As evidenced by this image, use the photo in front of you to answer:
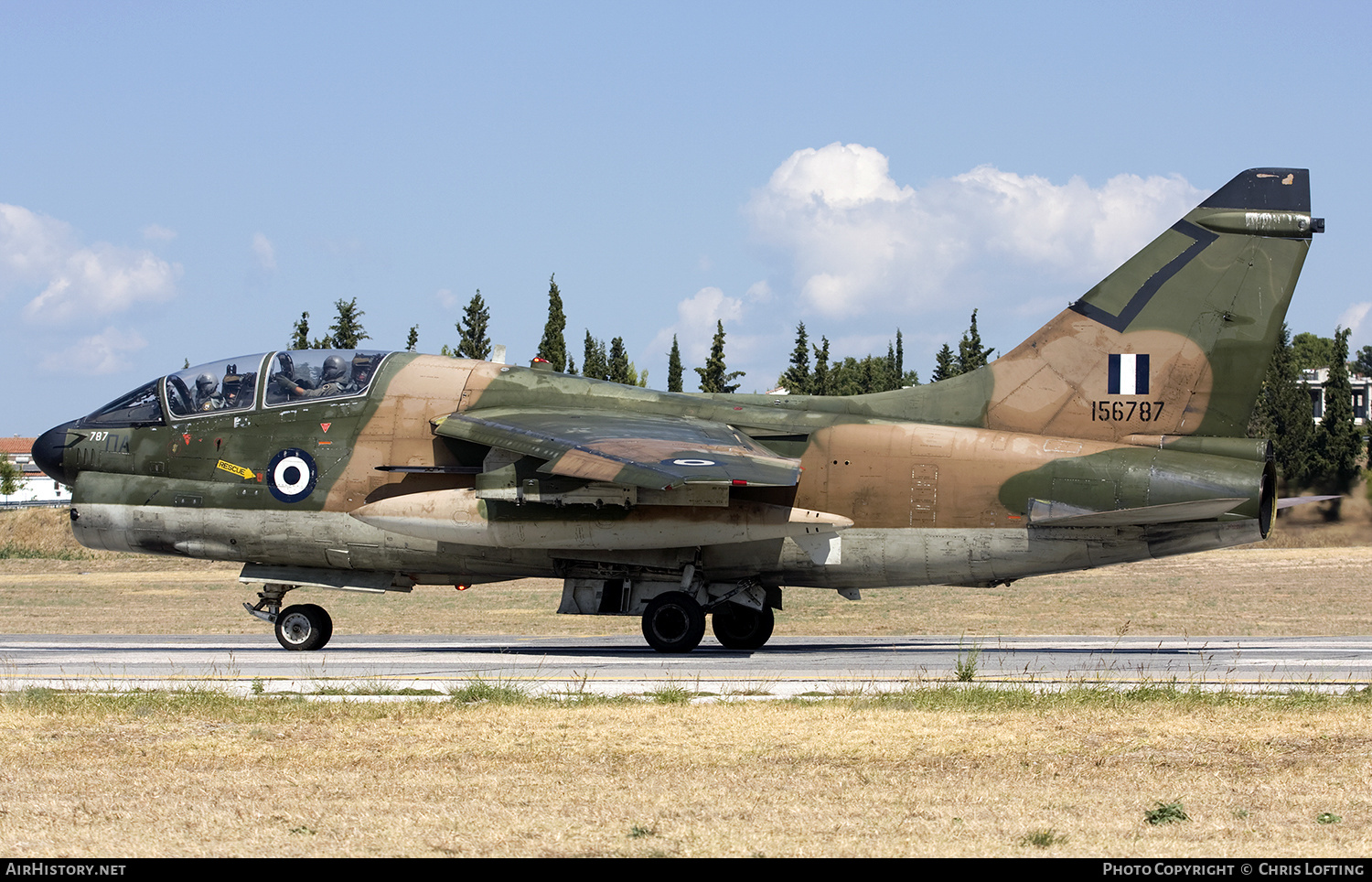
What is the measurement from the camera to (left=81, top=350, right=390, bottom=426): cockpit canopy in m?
19.0

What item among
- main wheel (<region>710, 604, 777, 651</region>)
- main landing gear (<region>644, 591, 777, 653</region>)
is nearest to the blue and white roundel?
main landing gear (<region>644, 591, 777, 653</region>)

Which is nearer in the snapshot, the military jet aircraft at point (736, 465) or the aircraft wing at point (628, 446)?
the aircraft wing at point (628, 446)

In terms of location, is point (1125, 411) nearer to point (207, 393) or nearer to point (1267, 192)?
point (1267, 192)

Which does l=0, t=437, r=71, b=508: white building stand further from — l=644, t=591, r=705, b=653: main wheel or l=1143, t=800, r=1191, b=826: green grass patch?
l=1143, t=800, r=1191, b=826: green grass patch

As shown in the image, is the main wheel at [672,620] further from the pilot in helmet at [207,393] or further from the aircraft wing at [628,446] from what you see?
the pilot in helmet at [207,393]

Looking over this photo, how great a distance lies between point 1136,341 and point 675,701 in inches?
371

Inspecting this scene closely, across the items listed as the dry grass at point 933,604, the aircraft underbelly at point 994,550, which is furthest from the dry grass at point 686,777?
the dry grass at point 933,604

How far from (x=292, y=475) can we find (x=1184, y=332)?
12.8 meters

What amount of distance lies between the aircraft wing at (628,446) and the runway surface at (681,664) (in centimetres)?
236

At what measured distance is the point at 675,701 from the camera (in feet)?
39.6

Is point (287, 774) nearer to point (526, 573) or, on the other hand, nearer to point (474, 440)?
point (474, 440)

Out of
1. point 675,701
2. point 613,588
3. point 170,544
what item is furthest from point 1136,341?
point 170,544

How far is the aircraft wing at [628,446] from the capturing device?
50.8 feet

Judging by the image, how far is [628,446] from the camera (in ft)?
53.5
